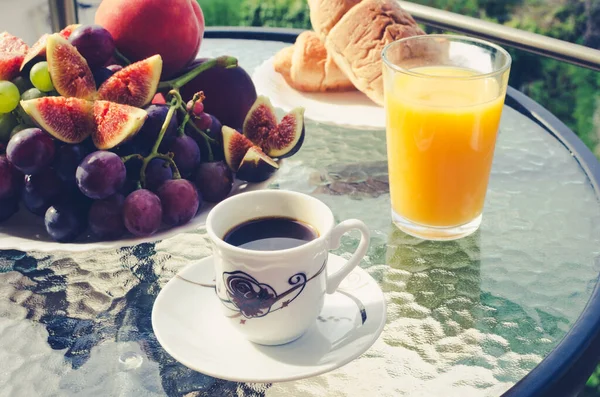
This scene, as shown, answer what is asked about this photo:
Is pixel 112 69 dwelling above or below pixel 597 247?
above

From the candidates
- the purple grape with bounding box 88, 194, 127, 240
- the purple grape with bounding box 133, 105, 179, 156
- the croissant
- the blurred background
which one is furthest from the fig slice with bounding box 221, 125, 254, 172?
the blurred background

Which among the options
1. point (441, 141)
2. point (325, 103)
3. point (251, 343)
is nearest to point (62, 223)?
point (251, 343)

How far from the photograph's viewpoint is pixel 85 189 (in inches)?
41.0

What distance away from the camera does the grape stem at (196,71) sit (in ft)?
4.20

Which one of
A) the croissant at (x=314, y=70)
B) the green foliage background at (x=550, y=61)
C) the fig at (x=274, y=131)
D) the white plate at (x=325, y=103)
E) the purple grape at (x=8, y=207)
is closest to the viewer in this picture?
the purple grape at (x=8, y=207)

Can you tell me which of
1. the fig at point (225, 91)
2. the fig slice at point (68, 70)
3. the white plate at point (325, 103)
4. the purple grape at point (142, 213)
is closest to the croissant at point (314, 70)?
the white plate at point (325, 103)

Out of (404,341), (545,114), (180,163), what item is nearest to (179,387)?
(404,341)

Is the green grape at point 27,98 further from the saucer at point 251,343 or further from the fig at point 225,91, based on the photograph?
the saucer at point 251,343

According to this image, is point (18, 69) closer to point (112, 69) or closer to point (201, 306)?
point (112, 69)

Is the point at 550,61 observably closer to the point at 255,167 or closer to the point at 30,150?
the point at 255,167

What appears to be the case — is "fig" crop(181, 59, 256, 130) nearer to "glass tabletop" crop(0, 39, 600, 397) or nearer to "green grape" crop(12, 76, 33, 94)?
"glass tabletop" crop(0, 39, 600, 397)

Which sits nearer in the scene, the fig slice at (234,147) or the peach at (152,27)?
the fig slice at (234,147)

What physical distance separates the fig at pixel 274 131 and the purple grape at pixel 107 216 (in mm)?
356

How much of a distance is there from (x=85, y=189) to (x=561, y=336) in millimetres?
759
